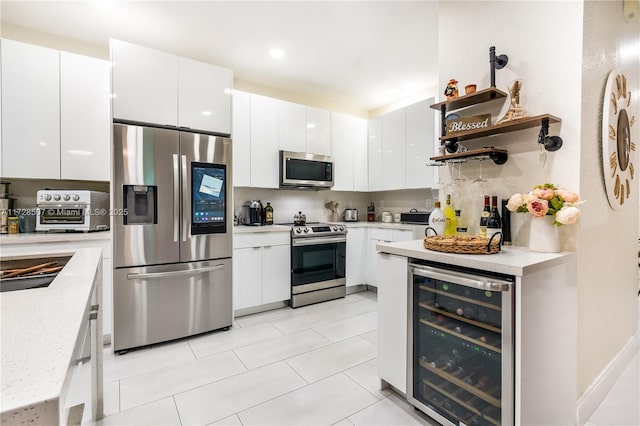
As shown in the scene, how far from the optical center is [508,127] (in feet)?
5.59

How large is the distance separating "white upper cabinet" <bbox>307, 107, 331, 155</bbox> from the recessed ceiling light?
80 cm

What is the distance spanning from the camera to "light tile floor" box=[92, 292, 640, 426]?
1.67 metres

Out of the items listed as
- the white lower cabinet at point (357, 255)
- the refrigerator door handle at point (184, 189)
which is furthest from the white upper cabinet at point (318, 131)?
the refrigerator door handle at point (184, 189)

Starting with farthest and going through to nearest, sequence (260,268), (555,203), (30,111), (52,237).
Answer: (260,268)
(30,111)
(52,237)
(555,203)

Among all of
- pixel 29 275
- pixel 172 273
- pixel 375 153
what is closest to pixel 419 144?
pixel 375 153

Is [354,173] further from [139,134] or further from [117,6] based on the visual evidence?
[117,6]

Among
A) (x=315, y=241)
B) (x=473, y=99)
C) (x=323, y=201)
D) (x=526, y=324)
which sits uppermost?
(x=473, y=99)

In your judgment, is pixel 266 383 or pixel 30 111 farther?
pixel 30 111

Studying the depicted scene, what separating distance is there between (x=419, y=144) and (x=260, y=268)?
2356mm

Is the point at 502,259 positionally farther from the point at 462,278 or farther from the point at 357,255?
the point at 357,255

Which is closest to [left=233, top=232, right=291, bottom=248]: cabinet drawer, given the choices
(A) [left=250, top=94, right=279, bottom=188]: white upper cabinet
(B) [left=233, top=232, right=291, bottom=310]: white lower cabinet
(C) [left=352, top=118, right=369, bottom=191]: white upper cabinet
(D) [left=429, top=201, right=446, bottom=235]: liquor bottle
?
(B) [left=233, top=232, right=291, bottom=310]: white lower cabinet

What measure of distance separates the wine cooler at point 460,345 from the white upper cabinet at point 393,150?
2387mm

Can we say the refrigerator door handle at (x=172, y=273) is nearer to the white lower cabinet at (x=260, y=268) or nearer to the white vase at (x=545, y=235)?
the white lower cabinet at (x=260, y=268)

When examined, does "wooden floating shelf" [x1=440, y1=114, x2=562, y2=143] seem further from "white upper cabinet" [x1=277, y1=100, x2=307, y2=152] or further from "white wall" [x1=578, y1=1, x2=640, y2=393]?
"white upper cabinet" [x1=277, y1=100, x2=307, y2=152]
